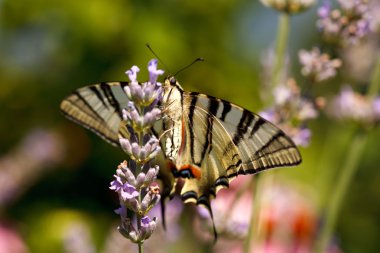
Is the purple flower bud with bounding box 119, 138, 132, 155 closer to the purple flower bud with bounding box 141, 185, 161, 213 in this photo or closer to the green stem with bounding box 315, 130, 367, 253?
the purple flower bud with bounding box 141, 185, 161, 213

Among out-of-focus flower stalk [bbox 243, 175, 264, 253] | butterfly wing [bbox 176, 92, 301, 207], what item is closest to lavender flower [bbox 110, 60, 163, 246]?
butterfly wing [bbox 176, 92, 301, 207]

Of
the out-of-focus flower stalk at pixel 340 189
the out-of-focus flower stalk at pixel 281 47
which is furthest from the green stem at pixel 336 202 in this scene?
the out-of-focus flower stalk at pixel 281 47

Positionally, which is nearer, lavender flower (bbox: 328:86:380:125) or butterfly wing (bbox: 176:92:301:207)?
butterfly wing (bbox: 176:92:301:207)

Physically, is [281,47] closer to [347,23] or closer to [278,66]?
[278,66]

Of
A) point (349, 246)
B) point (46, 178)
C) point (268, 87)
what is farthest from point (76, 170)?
point (268, 87)

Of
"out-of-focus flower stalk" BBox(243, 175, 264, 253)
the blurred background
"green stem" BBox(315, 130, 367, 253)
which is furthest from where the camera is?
the blurred background

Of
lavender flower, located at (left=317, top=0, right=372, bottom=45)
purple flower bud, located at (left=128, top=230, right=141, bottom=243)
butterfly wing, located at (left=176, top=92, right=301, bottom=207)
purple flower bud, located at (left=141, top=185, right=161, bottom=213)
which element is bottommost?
purple flower bud, located at (left=128, top=230, right=141, bottom=243)
